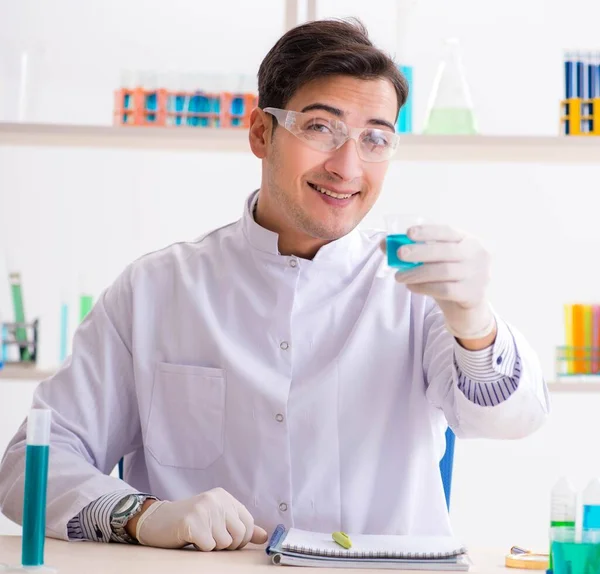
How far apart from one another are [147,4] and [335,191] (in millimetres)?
1496

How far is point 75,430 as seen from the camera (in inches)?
70.5

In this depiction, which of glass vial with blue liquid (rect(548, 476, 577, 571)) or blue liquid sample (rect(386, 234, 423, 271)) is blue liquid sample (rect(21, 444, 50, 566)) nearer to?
blue liquid sample (rect(386, 234, 423, 271))

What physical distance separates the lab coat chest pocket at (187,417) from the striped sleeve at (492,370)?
502mm

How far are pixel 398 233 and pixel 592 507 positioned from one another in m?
0.45

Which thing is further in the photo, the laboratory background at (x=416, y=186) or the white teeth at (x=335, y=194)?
the laboratory background at (x=416, y=186)

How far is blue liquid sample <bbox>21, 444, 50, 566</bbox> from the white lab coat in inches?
19.8

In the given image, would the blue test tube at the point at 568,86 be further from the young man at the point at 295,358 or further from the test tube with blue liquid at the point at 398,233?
the test tube with blue liquid at the point at 398,233

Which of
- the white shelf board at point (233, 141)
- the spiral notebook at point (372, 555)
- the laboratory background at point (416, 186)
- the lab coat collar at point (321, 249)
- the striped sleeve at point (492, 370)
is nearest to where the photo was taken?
the spiral notebook at point (372, 555)

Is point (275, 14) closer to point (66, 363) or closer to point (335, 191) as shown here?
point (335, 191)

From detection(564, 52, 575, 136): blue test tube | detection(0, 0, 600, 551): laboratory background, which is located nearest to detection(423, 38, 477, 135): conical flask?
detection(564, 52, 575, 136): blue test tube

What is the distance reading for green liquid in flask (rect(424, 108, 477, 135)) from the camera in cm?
256

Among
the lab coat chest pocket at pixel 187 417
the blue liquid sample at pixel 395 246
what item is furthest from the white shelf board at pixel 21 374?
the blue liquid sample at pixel 395 246

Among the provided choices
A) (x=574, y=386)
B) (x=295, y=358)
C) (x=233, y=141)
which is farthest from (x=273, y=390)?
(x=574, y=386)

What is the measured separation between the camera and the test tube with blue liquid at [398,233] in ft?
4.41
